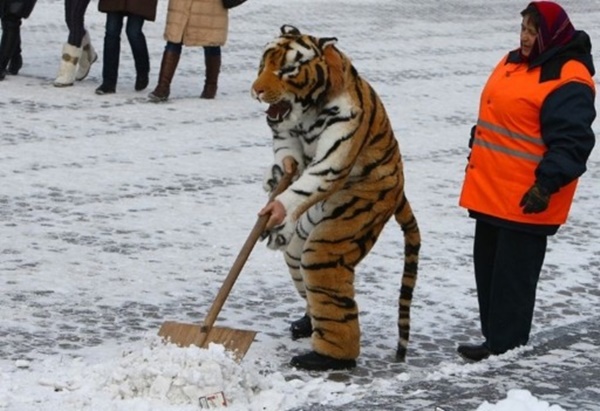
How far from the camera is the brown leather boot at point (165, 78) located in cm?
1259

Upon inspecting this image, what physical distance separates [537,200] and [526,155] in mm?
243

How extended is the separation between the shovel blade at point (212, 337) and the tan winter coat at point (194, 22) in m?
6.85

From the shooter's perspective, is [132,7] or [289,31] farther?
[132,7]

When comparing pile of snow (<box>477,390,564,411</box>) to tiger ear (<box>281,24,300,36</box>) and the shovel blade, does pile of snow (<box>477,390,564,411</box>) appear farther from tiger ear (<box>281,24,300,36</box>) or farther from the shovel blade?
tiger ear (<box>281,24,300,36</box>)

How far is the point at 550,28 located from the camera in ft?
20.6

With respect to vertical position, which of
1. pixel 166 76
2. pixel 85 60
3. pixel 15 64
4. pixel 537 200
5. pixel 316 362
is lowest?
pixel 15 64

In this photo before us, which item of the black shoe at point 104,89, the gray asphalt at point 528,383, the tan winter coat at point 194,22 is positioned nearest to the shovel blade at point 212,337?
the gray asphalt at point 528,383

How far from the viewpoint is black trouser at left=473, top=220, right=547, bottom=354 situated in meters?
6.38

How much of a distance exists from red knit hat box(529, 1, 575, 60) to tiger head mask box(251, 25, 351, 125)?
79cm

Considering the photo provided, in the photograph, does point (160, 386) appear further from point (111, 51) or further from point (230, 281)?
point (111, 51)

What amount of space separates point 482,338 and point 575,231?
94.8 inches

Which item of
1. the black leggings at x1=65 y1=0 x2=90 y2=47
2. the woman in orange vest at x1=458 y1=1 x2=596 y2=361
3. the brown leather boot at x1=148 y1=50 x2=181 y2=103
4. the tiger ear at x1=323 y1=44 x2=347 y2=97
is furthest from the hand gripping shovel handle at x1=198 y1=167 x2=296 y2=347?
the black leggings at x1=65 y1=0 x2=90 y2=47

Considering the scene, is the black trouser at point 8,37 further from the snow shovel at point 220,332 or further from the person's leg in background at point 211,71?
the snow shovel at point 220,332

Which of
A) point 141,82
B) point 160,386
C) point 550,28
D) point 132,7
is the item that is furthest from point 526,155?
point 141,82
